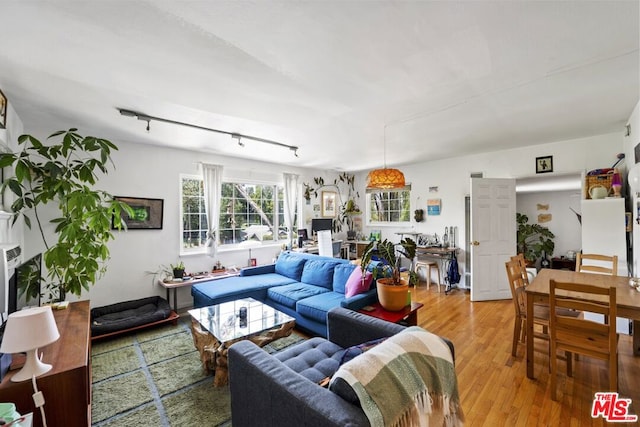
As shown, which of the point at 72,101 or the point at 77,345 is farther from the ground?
the point at 72,101

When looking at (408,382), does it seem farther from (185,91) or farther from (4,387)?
(185,91)

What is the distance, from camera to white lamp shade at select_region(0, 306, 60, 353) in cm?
132

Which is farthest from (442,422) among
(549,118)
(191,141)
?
(191,141)

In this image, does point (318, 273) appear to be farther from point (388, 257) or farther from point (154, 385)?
point (154, 385)

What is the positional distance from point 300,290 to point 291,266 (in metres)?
0.76

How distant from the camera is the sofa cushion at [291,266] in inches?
161

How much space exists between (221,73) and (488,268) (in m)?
4.70

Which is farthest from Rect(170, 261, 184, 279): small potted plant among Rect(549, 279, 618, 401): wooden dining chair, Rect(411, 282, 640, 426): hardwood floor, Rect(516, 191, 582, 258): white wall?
Rect(516, 191, 582, 258): white wall

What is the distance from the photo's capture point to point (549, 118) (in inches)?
123

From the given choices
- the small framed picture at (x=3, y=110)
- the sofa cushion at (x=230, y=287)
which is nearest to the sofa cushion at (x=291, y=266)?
the sofa cushion at (x=230, y=287)

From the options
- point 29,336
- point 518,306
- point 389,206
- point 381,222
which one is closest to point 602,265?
point 518,306

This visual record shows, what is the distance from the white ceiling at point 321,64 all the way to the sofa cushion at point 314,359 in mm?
2063

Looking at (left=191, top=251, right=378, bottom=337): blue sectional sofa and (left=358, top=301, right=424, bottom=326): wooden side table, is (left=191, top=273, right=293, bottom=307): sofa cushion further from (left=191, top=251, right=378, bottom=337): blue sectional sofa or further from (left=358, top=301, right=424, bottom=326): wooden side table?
(left=358, top=301, right=424, bottom=326): wooden side table

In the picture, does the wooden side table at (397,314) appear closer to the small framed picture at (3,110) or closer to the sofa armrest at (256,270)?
the sofa armrest at (256,270)
